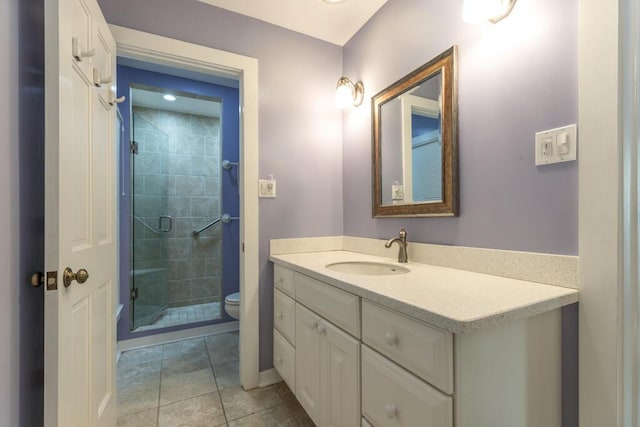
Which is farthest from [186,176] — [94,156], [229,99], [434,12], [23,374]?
[434,12]

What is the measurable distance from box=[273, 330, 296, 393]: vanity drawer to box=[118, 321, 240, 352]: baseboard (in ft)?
3.30

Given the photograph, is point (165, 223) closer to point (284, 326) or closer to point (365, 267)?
point (284, 326)

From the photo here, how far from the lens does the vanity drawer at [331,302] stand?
1.03 meters

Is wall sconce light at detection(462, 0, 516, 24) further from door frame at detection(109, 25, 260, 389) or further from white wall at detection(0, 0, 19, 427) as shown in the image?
white wall at detection(0, 0, 19, 427)

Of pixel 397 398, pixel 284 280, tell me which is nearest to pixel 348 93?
pixel 284 280

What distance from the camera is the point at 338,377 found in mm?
1119

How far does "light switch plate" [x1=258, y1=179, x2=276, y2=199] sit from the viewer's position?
1.79 m

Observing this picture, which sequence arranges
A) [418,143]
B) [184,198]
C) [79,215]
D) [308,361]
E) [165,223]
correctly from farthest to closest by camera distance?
1. [184,198]
2. [165,223]
3. [418,143]
4. [308,361]
5. [79,215]

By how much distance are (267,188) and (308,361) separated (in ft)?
3.29

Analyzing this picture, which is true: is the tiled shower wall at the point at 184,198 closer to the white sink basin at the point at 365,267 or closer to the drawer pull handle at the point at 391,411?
the white sink basin at the point at 365,267

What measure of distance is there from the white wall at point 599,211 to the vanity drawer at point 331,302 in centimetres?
68

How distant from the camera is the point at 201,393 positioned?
168cm

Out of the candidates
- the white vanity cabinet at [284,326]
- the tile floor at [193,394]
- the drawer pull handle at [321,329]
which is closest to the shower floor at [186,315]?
the tile floor at [193,394]

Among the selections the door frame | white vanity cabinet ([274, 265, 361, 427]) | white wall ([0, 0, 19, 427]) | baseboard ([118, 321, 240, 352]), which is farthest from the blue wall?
white wall ([0, 0, 19, 427])
